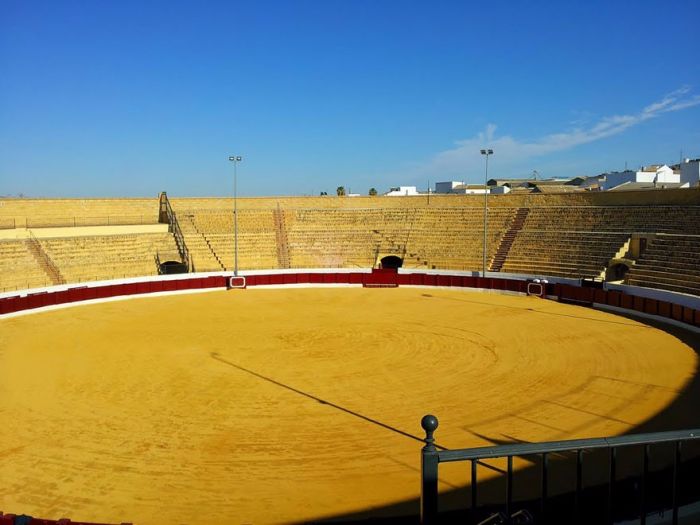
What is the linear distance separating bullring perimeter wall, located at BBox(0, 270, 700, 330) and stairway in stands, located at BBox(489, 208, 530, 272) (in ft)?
12.2

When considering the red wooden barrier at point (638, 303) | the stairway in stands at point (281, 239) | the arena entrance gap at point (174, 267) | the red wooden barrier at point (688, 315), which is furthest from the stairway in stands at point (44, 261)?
the red wooden barrier at point (688, 315)

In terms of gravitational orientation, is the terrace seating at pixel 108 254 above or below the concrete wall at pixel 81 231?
below

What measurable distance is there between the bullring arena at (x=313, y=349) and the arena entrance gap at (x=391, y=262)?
766 millimetres

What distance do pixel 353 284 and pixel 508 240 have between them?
44.2ft

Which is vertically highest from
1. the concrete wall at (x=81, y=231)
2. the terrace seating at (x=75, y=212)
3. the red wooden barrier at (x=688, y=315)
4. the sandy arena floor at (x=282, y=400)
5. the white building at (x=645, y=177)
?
the white building at (x=645, y=177)

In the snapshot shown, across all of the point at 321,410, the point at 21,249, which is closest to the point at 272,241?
the point at 21,249

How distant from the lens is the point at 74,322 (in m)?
26.4

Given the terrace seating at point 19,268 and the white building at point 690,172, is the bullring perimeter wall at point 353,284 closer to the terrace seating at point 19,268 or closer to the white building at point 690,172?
the terrace seating at point 19,268

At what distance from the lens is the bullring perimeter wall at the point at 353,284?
2739 centimetres

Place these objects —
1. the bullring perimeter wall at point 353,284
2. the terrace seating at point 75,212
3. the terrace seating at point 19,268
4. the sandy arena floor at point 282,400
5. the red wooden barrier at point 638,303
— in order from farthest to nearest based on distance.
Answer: the terrace seating at point 75,212, the terrace seating at point 19,268, the red wooden barrier at point 638,303, the bullring perimeter wall at point 353,284, the sandy arena floor at point 282,400

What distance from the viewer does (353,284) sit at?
3984 cm

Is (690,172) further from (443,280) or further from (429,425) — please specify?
(429,425)

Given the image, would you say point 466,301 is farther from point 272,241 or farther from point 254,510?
point 254,510

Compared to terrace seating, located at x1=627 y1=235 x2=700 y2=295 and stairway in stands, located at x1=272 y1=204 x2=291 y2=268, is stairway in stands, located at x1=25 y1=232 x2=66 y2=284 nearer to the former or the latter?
stairway in stands, located at x1=272 y1=204 x2=291 y2=268
